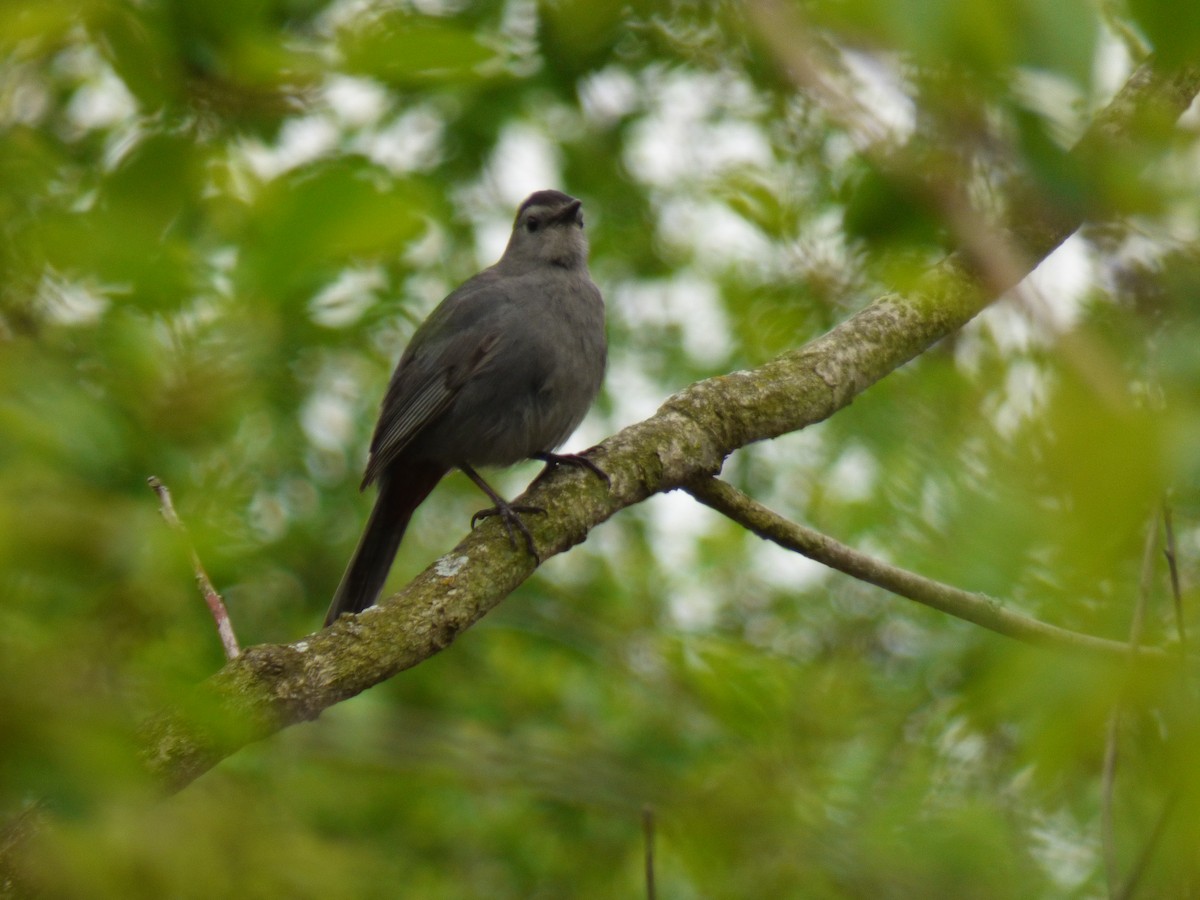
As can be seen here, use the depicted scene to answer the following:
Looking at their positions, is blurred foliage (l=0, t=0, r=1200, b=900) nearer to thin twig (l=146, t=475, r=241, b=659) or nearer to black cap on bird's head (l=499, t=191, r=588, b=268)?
thin twig (l=146, t=475, r=241, b=659)

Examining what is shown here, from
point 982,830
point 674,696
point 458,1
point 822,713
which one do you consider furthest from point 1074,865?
point 458,1

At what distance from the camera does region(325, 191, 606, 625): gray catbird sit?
15.7ft

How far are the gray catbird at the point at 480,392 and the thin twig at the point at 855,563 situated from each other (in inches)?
54.9

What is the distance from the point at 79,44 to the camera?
1188mm

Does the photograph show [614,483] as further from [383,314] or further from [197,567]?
[197,567]

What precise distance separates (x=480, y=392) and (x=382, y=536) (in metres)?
0.70

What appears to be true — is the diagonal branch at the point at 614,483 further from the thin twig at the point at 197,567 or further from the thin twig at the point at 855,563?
the thin twig at the point at 197,567

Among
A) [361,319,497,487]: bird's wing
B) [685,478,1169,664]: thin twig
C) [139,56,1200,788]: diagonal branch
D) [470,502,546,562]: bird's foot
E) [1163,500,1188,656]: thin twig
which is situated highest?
[1163,500,1188,656]: thin twig

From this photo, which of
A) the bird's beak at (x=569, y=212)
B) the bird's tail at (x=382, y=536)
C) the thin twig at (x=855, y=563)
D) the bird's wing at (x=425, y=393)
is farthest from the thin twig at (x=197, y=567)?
the bird's beak at (x=569, y=212)

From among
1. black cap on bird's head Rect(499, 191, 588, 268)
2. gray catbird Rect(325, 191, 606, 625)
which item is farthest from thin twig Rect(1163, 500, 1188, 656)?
black cap on bird's head Rect(499, 191, 588, 268)

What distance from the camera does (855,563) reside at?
10.7ft

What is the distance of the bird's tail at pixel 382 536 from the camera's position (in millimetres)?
4691

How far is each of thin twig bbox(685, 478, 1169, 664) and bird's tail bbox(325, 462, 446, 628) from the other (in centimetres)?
183

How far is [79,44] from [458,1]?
1.70 m
